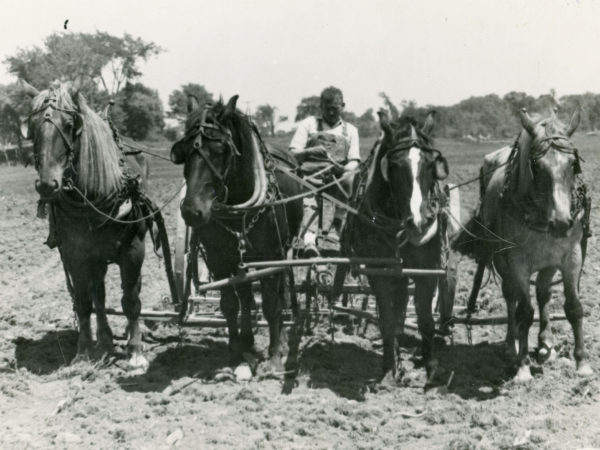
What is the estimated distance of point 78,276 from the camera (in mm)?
5637

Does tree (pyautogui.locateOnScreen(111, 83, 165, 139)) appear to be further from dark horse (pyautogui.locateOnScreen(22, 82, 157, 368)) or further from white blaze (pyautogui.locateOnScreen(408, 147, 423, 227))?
white blaze (pyautogui.locateOnScreen(408, 147, 423, 227))

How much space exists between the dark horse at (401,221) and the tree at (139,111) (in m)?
45.8

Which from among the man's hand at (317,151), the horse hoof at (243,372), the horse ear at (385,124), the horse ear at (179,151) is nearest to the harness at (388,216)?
the horse ear at (385,124)

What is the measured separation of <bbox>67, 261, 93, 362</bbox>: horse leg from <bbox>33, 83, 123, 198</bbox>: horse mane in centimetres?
68

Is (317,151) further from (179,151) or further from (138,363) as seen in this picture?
(138,363)

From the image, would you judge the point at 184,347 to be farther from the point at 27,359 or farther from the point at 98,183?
the point at 98,183

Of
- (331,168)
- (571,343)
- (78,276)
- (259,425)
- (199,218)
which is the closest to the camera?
(259,425)

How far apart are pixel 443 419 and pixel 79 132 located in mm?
3484

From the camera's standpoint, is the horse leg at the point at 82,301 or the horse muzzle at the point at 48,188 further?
the horse leg at the point at 82,301

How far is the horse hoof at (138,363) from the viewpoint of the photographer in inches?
221

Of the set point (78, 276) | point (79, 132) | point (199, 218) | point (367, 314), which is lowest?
point (367, 314)

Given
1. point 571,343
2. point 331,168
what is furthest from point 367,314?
point 571,343

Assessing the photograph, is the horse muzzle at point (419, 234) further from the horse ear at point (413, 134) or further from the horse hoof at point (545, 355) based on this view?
the horse hoof at point (545, 355)

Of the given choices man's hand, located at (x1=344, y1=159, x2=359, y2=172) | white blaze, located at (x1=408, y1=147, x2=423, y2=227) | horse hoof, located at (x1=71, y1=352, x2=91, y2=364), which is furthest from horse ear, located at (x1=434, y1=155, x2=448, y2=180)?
horse hoof, located at (x1=71, y1=352, x2=91, y2=364)
